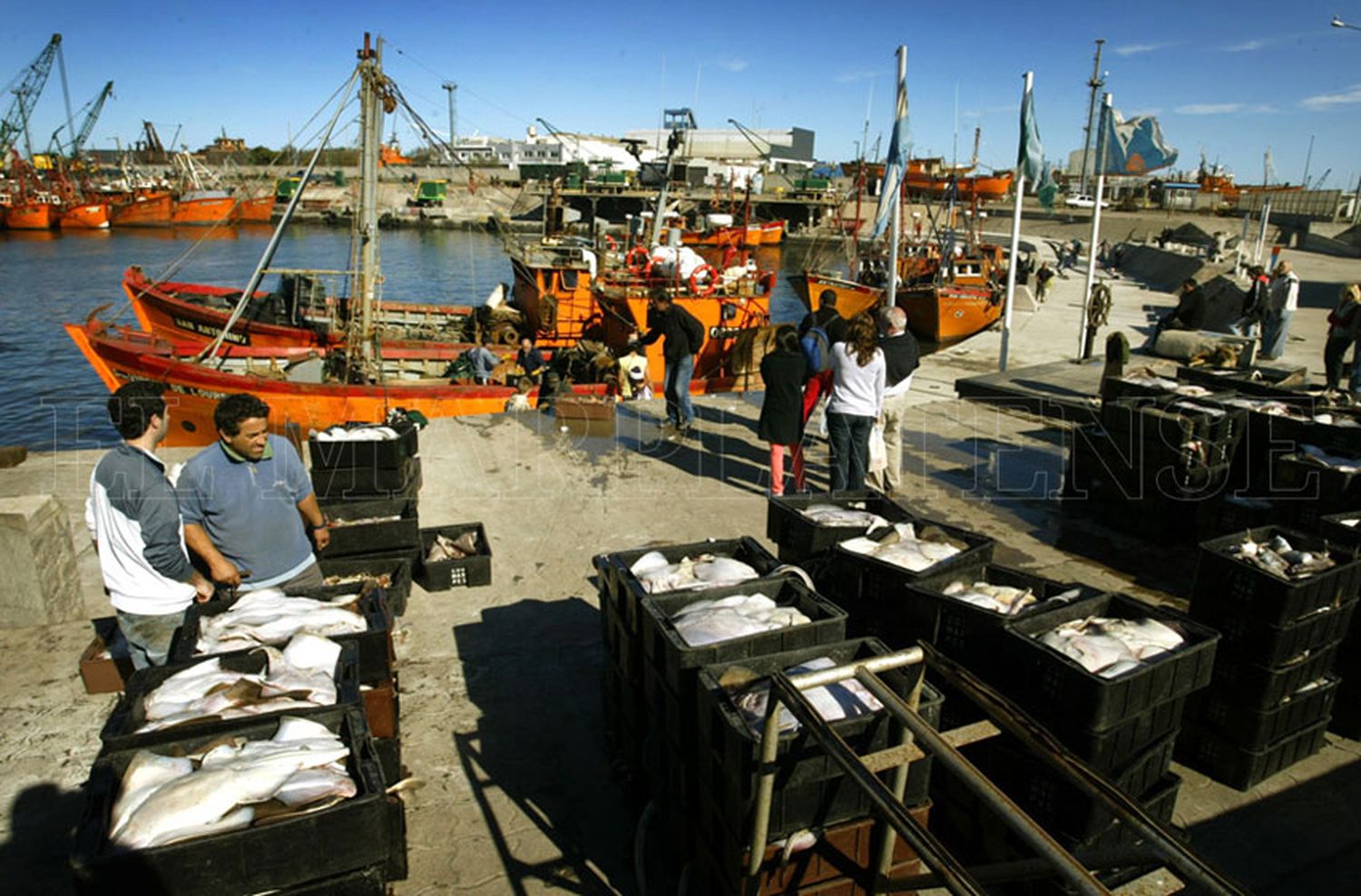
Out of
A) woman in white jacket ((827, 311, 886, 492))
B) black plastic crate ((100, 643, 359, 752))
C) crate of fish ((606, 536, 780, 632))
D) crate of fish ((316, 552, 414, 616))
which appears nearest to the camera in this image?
black plastic crate ((100, 643, 359, 752))

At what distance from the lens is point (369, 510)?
18.5ft

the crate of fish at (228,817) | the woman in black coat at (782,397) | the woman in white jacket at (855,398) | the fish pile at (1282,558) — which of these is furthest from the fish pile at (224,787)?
the woman in black coat at (782,397)

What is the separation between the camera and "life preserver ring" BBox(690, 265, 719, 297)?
16.5 metres

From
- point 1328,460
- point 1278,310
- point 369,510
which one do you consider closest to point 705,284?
point 1278,310

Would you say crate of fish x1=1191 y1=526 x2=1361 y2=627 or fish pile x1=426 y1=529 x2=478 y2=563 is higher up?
crate of fish x1=1191 y1=526 x2=1361 y2=627

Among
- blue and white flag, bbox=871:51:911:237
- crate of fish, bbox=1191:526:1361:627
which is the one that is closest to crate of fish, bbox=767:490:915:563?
crate of fish, bbox=1191:526:1361:627

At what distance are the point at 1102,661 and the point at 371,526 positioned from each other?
4.44 m

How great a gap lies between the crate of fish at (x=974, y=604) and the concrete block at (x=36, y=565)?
4978 millimetres

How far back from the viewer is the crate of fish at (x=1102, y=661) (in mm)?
2973

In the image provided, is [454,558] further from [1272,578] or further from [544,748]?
[1272,578]

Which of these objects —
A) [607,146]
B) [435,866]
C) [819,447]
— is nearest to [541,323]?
[819,447]

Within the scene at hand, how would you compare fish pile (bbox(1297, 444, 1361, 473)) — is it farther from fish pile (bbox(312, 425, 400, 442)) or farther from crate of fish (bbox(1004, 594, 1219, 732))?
fish pile (bbox(312, 425, 400, 442))

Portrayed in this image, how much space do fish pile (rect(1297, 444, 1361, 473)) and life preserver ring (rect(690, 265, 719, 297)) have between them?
39.0 feet

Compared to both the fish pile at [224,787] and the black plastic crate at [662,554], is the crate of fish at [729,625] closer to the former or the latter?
the black plastic crate at [662,554]
